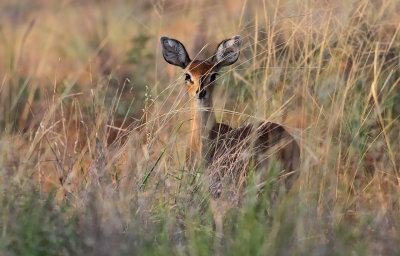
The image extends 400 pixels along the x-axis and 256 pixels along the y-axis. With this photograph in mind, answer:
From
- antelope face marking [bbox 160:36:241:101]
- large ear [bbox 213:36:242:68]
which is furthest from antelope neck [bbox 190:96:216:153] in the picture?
large ear [bbox 213:36:242:68]

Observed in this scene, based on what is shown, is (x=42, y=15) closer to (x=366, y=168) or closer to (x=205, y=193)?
(x=366, y=168)

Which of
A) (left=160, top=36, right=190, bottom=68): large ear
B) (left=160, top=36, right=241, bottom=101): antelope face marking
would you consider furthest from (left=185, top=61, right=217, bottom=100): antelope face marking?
(left=160, top=36, right=190, bottom=68): large ear

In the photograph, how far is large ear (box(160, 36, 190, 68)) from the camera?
580cm

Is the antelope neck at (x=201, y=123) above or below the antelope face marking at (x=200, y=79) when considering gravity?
below

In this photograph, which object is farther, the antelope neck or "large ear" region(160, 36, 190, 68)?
"large ear" region(160, 36, 190, 68)

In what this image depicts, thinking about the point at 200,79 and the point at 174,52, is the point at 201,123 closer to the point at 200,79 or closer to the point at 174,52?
the point at 200,79

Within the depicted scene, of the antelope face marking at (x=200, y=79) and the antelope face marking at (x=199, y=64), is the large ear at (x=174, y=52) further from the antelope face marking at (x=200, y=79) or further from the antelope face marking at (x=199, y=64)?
the antelope face marking at (x=200, y=79)

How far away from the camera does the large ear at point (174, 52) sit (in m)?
5.80

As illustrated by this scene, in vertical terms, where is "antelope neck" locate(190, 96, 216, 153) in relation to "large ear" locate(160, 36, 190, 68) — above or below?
below

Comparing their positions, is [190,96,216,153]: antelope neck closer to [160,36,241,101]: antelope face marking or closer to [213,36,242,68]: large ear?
[160,36,241,101]: antelope face marking

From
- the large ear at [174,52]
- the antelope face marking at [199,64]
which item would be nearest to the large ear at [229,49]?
the antelope face marking at [199,64]

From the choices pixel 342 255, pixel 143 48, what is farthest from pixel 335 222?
pixel 143 48

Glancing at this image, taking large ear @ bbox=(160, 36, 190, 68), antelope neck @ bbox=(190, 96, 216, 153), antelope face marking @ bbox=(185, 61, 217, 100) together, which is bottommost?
antelope neck @ bbox=(190, 96, 216, 153)

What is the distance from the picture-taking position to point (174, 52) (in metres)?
5.89
